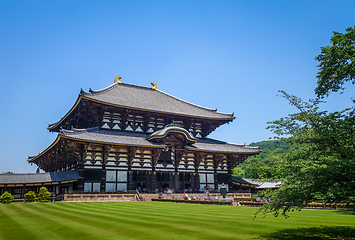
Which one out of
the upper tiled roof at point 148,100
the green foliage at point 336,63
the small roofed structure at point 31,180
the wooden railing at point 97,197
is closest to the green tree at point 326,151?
the green foliage at point 336,63

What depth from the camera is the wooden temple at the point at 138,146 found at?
129 feet

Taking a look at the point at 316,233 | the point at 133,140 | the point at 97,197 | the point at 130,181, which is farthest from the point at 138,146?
the point at 316,233

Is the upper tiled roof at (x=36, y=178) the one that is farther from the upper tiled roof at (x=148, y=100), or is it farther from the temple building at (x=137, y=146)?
the upper tiled roof at (x=148, y=100)

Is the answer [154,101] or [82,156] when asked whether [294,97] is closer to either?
[82,156]

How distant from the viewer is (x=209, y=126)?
53.6 meters

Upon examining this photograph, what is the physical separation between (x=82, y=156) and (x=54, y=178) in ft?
15.4

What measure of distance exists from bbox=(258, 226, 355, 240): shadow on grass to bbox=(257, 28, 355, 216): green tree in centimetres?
128

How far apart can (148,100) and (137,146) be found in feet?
46.0

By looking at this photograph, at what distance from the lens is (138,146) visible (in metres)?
40.3

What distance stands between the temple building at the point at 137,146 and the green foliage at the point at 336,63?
3110cm

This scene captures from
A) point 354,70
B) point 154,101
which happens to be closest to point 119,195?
point 154,101

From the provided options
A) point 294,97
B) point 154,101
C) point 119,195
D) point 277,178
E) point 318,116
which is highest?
point 154,101

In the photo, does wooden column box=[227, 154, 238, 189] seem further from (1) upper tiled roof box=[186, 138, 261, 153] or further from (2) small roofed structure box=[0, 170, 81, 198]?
(2) small roofed structure box=[0, 170, 81, 198]

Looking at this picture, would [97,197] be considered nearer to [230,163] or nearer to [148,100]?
[148,100]
